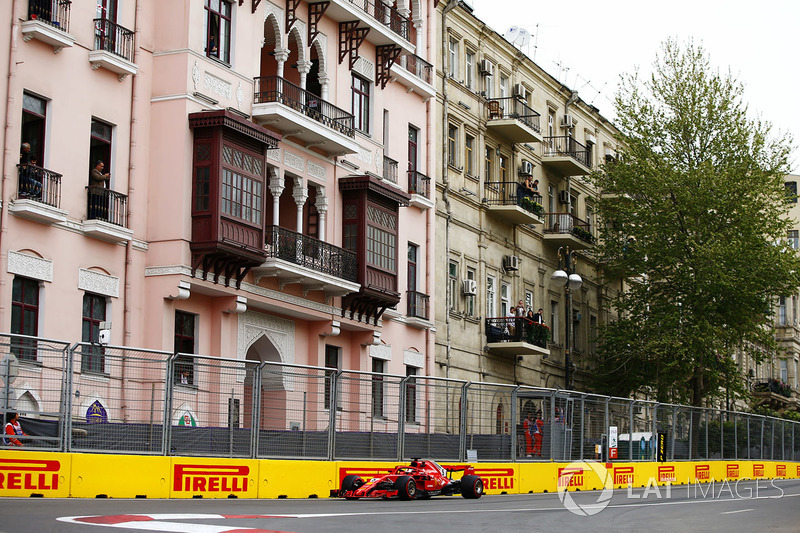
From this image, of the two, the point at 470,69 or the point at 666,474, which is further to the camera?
the point at 470,69

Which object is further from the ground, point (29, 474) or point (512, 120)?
point (512, 120)

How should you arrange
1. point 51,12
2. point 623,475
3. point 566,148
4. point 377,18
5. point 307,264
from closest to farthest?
point 51,12 → point 623,475 → point 307,264 → point 377,18 → point 566,148

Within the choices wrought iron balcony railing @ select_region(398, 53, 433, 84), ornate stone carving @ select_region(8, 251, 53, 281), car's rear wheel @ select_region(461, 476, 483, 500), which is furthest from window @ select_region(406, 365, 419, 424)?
wrought iron balcony railing @ select_region(398, 53, 433, 84)

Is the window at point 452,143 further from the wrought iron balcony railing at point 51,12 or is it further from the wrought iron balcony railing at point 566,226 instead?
the wrought iron balcony railing at point 51,12

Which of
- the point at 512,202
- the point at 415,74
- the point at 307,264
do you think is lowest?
the point at 307,264

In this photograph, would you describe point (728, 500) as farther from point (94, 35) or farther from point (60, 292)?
point (94, 35)

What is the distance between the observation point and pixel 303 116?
31328mm

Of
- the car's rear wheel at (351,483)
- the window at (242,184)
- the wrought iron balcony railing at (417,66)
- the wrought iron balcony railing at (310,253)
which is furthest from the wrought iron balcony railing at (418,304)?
the car's rear wheel at (351,483)


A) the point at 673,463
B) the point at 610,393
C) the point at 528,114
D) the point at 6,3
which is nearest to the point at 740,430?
the point at 673,463

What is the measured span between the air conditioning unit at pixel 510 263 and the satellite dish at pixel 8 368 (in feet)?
95.2

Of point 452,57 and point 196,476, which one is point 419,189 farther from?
point 196,476

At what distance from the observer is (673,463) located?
113 ft

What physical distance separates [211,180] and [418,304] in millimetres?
11789

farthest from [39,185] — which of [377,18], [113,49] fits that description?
[377,18]
